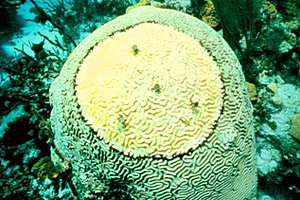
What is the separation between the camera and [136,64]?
2018 millimetres

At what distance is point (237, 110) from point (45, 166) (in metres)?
2.25

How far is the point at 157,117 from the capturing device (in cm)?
187

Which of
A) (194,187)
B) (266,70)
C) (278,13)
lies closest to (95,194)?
(194,187)

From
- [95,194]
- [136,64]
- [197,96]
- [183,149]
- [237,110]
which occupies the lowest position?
[95,194]

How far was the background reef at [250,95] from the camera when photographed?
11.0ft

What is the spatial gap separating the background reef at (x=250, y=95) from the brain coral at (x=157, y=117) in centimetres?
35

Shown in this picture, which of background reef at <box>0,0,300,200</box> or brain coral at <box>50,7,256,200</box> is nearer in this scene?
brain coral at <box>50,7,256,200</box>

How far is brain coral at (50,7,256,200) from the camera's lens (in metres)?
1.86

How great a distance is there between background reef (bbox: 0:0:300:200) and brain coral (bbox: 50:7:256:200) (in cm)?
35

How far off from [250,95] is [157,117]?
2346 mm

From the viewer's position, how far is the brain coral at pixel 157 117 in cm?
186

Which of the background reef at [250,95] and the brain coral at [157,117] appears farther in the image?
the background reef at [250,95]

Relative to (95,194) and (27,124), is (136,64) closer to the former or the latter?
(95,194)

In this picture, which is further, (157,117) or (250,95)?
(250,95)
